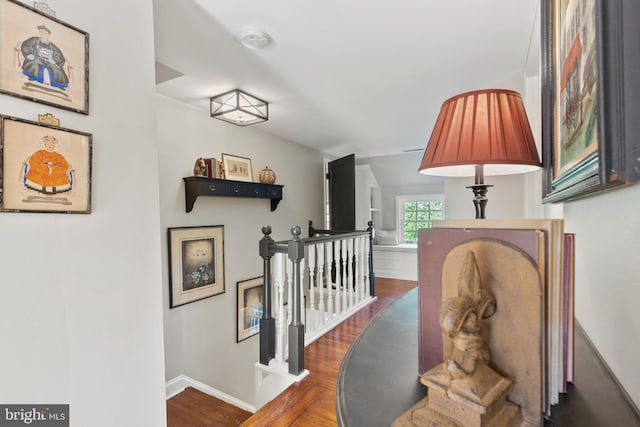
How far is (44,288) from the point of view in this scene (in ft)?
3.76

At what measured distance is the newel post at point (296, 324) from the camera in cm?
200

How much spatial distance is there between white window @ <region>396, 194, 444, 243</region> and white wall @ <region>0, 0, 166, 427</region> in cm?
435

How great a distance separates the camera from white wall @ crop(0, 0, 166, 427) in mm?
1099

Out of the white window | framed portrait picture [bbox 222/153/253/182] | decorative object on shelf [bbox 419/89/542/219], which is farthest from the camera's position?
the white window

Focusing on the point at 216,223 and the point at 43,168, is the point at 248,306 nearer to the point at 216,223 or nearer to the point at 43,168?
the point at 216,223

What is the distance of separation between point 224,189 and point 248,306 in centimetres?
138

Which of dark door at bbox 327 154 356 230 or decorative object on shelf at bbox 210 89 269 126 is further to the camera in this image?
dark door at bbox 327 154 356 230

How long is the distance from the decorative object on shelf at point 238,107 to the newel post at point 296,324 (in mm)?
1264

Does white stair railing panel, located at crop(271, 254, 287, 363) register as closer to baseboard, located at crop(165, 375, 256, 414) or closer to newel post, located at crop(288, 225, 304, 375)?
newel post, located at crop(288, 225, 304, 375)

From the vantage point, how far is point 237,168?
131 inches

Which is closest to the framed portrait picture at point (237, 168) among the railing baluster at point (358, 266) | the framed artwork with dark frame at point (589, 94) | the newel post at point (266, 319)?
the newel post at point (266, 319)

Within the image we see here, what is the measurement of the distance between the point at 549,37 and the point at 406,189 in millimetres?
4353

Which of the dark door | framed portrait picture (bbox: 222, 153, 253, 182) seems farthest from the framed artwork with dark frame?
the dark door

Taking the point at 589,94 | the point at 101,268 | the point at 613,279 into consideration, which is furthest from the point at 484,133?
the point at 101,268
